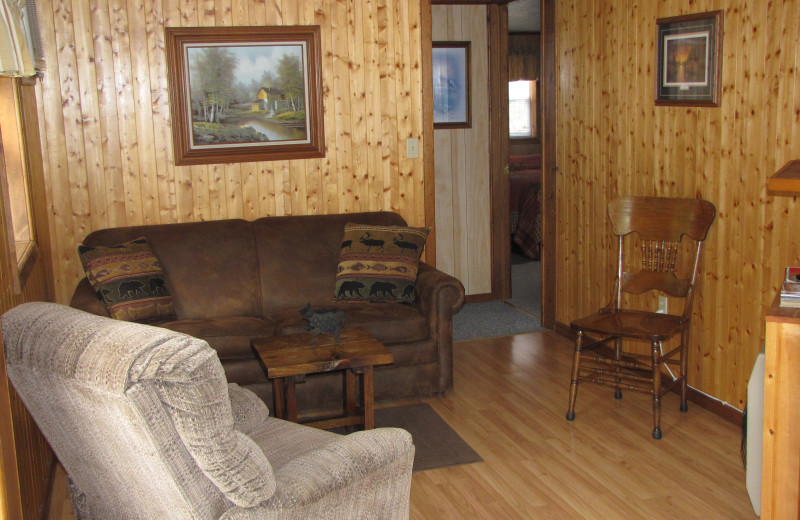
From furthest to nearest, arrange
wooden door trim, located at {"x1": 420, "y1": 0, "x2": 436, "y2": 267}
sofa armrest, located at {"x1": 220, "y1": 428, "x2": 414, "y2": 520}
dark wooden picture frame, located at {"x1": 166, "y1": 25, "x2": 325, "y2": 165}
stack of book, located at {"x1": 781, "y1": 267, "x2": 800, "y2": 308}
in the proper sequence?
1. wooden door trim, located at {"x1": 420, "y1": 0, "x2": 436, "y2": 267}
2. dark wooden picture frame, located at {"x1": 166, "y1": 25, "x2": 325, "y2": 165}
3. stack of book, located at {"x1": 781, "y1": 267, "x2": 800, "y2": 308}
4. sofa armrest, located at {"x1": 220, "y1": 428, "x2": 414, "y2": 520}

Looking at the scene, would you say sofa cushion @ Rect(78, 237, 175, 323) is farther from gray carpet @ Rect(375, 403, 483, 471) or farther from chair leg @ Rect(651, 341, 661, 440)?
chair leg @ Rect(651, 341, 661, 440)

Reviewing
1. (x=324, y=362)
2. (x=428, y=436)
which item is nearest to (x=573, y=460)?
(x=428, y=436)

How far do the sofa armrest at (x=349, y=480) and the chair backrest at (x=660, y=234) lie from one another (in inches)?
78.3

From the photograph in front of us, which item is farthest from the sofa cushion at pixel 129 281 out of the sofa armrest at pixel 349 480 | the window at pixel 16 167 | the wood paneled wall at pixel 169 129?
the sofa armrest at pixel 349 480

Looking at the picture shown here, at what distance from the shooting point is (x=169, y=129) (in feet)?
14.8

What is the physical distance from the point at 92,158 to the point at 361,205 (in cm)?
150

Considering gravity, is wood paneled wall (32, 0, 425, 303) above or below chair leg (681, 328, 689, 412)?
above

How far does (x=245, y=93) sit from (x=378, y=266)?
4.09ft

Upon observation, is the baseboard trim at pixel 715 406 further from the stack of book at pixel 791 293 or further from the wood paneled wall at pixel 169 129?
the wood paneled wall at pixel 169 129

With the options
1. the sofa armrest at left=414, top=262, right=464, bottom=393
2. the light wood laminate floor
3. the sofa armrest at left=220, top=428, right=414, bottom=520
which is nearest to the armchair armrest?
the sofa armrest at left=220, top=428, right=414, bottom=520

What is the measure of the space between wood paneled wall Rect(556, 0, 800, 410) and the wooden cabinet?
41.6 inches

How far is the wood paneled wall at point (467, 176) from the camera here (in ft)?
19.2

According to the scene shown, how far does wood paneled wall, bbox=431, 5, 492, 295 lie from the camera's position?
230 inches

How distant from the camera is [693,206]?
3846 millimetres
